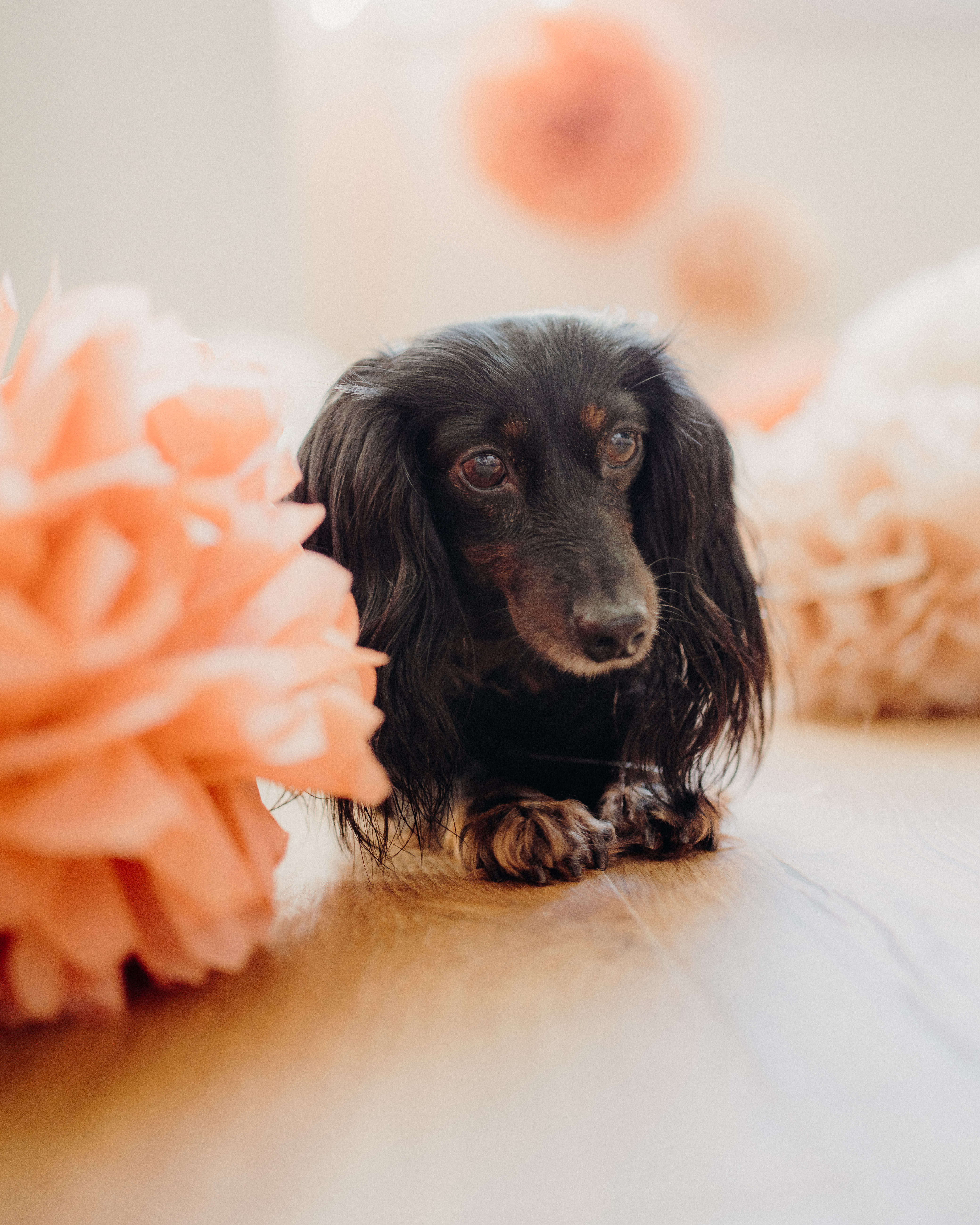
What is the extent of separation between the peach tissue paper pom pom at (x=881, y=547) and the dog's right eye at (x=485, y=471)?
0.61m

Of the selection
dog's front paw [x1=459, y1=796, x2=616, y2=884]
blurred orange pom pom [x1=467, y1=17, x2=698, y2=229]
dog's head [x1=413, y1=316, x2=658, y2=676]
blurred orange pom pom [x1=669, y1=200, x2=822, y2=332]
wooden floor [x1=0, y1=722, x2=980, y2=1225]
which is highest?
blurred orange pom pom [x1=467, y1=17, x2=698, y2=229]

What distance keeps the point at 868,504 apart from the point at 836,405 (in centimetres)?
36

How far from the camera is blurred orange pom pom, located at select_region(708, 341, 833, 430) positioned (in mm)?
2848

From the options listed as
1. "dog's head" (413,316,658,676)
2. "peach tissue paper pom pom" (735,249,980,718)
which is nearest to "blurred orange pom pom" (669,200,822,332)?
"peach tissue paper pom pom" (735,249,980,718)

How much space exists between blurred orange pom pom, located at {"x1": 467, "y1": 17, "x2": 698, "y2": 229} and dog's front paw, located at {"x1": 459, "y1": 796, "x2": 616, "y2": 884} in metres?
2.76

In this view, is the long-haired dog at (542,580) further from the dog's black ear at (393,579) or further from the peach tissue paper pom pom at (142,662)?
the peach tissue paper pom pom at (142,662)

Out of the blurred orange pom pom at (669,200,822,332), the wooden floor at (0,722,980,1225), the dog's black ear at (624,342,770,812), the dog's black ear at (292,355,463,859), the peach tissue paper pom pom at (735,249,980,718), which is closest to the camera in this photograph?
the wooden floor at (0,722,980,1225)

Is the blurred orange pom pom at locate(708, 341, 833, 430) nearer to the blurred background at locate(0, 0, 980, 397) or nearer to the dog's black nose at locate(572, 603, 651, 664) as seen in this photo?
the blurred background at locate(0, 0, 980, 397)

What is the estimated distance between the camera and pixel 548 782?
1.14m

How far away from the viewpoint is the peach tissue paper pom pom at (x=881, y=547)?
66.1 inches

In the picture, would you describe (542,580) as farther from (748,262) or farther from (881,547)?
(748,262)

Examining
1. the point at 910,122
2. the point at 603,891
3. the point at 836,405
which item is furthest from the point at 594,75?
the point at 603,891

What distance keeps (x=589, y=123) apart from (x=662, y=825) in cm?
278

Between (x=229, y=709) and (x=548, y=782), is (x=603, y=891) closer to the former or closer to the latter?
(x=548, y=782)
